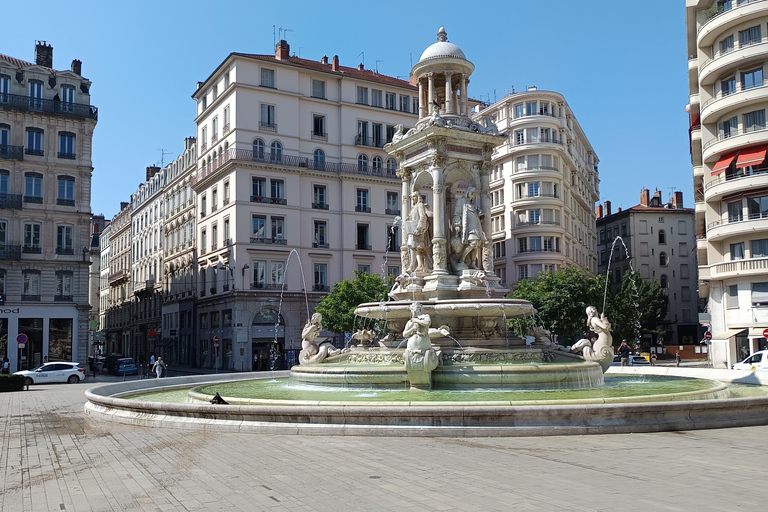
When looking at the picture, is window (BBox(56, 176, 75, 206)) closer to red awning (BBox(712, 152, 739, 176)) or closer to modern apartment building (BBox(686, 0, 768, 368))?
modern apartment building (BBox(686, 0, 768, 368))

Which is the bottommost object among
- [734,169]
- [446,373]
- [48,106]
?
[446,373]

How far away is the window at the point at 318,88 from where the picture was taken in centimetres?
6141

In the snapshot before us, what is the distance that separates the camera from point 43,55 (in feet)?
193

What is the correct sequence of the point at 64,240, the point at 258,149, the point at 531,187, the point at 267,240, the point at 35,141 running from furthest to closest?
the point at 531,187 → the point at 258,149 → the point at 267,240 → the point at 35,141 → the point at 64,240

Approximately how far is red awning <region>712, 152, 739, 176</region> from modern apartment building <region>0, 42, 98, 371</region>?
42591 mm

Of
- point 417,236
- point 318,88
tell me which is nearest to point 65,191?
point 318,88

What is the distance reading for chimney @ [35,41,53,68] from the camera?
58406 millimetres

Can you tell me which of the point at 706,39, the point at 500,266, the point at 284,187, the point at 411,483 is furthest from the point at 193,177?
the point at 411,483

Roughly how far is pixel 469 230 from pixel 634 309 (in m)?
48.5

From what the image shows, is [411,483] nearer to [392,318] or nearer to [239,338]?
[392,318]

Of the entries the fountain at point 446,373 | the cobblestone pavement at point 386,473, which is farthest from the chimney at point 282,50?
the cobblestone pavement at point 386,473

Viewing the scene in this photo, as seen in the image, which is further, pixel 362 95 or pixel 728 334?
pixel 362 95

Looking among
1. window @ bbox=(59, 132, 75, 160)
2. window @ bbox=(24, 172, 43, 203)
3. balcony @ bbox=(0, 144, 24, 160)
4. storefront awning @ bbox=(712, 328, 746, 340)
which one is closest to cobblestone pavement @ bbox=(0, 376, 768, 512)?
storefront awning @ bbox=(712, 328, 746, 340)

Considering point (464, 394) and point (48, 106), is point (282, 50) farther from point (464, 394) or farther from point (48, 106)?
point (464, 394)
